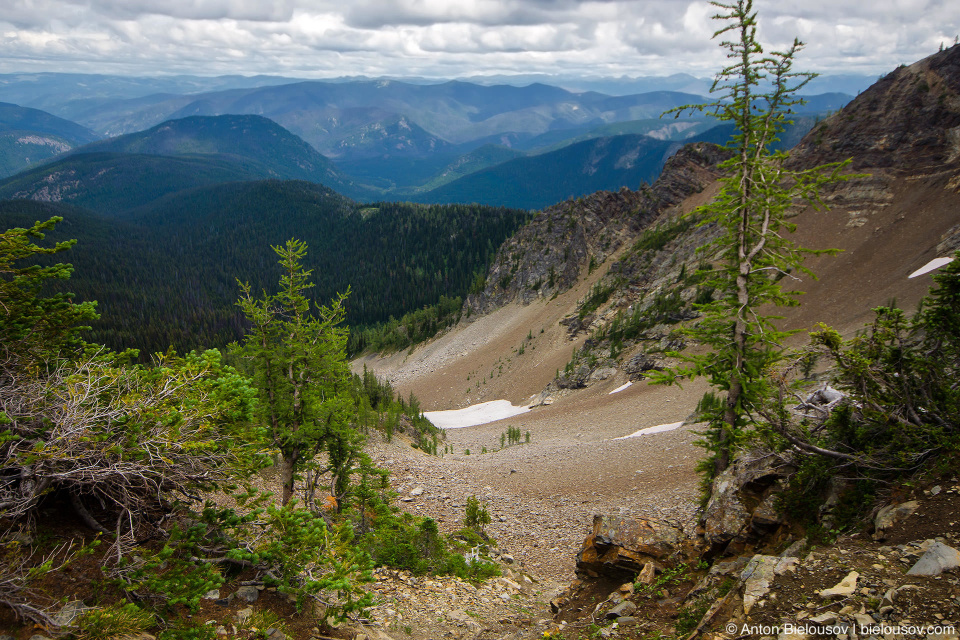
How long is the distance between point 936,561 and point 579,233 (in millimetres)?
87606

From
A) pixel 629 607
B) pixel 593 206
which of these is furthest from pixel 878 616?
pixel 593 206

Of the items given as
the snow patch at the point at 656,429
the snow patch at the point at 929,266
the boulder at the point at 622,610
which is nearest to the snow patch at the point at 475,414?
the snow patch at the point at 656,429

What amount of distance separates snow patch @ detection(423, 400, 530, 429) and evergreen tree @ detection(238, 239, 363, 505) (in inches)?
1492

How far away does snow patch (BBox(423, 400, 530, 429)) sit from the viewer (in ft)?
174

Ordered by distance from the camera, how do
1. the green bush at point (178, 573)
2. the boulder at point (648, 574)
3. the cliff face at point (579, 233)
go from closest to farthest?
the green bush at point (178, 573)
the boulder at point (648, 574)
the cliff face at point (579, 233)

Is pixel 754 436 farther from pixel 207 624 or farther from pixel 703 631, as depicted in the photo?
pixel 207 624

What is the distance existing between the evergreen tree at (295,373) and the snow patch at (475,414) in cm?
3790

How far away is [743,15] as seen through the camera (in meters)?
11.4

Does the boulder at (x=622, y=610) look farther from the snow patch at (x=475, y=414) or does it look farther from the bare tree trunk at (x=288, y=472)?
the snow patch at (x=475, y=414)

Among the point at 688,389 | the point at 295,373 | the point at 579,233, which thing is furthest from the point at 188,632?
the point at 579,233

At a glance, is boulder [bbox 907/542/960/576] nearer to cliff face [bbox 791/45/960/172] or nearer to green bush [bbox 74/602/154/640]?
green bush [bbox 74/602/154/640]

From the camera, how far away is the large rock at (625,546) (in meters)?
11.8

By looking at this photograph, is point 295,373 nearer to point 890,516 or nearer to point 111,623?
point 111,623

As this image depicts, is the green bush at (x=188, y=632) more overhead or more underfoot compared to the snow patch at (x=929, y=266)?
more underfoot
